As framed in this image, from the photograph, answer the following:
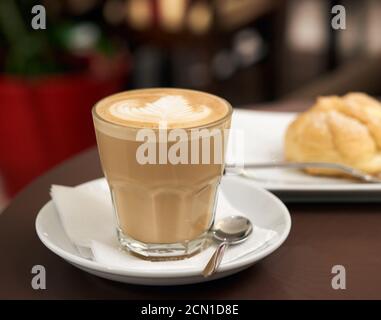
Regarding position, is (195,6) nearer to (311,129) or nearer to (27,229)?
(311,129)

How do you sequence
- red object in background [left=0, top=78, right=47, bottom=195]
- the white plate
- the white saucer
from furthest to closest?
1. red object in background [left=0, top=78, right=47, bottom=195]
2. the white plate
3. the white saucer

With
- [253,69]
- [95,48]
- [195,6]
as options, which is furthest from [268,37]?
[95,48]

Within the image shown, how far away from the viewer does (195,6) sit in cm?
222

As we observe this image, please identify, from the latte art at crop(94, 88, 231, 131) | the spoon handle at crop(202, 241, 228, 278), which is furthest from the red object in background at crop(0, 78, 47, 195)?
the spoon handle at crop(202, 241, 228, 278)

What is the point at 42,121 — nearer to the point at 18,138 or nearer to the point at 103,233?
the point at 18,138

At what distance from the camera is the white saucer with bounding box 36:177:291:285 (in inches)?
23.3

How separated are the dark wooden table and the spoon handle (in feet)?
0.09

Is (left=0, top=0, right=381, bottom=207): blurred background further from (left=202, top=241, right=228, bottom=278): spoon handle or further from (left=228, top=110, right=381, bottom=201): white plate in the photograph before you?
(left=202, top=241, right=228, bottom=278): spoon handle

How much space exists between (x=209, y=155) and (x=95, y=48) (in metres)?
1.36

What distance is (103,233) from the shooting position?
0.71 metres

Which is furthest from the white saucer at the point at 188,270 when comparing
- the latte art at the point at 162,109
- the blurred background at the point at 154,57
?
the blurred background at the point at 154,57

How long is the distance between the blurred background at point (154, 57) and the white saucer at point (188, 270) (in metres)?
0.90

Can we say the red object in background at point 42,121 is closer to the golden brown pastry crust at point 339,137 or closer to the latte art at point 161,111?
the golden brown pastry crust at point 339,137

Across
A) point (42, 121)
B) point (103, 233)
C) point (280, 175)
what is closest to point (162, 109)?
point (103, 233)
